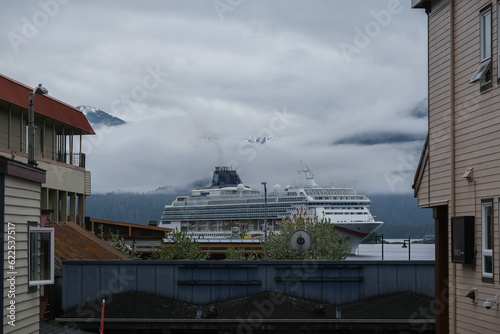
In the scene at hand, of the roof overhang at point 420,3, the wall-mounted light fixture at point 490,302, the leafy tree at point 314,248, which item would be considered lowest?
the leafy tree at point 314,248

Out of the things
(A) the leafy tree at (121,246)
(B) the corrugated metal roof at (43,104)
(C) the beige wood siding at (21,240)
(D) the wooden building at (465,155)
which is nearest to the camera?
(C) the beige wood siding at (21,240)

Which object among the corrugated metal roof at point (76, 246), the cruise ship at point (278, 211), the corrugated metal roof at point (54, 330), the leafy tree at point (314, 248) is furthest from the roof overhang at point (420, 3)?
the cruise ship at point (278, 211)

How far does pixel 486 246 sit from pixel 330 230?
53877 mm

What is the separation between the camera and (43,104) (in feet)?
121

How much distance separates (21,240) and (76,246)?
20.8 metres

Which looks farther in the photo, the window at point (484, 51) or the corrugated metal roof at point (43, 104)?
the corrugated metal roof at point (43, 104)

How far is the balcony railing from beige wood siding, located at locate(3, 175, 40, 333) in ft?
86.1

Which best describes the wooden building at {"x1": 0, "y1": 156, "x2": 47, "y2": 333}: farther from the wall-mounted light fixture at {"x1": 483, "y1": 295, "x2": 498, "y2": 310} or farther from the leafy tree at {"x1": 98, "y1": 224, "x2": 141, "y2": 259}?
the leafy tree at {"x1": 98, "y1": 224, "x2": 141, "y2": 259}

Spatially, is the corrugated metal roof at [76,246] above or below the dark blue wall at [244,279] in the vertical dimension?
above

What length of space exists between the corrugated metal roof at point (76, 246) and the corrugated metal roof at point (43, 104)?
17.5ft

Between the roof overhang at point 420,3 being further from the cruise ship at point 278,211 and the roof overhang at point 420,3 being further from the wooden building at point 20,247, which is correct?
the cruise ship at point 278,211

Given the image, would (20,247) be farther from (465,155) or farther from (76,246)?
(76,246)

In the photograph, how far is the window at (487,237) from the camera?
14812 mm

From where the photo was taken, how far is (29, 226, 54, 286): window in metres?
14.7
